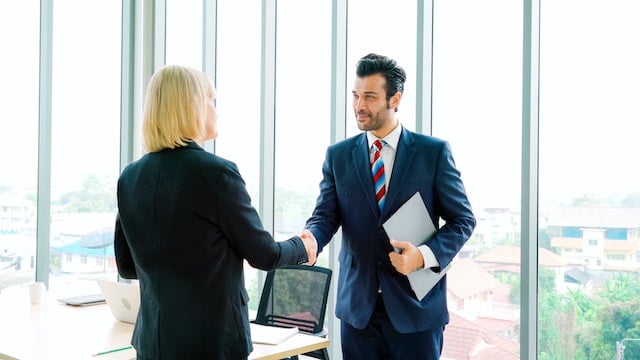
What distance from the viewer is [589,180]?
10.7 feet

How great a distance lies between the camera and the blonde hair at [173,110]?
1886mm

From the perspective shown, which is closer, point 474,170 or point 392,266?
point 392,266

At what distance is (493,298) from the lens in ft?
11.7

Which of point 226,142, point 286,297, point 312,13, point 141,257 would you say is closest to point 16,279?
point 226,142

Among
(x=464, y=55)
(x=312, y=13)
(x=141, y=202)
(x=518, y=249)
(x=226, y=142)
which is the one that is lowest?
(x=518, y=249)

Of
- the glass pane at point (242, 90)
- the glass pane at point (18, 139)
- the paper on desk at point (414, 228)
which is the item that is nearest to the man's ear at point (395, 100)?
the paper on desk at point (414, 228)

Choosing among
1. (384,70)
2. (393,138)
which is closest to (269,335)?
(393,138)

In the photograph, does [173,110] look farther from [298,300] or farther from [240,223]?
[298,300]

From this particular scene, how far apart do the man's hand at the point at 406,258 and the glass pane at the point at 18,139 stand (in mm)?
3201

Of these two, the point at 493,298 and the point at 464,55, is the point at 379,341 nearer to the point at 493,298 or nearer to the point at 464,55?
the point at 493,298

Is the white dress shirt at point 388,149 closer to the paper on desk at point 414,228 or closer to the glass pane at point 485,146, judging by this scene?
the paper on desk at point 414,228

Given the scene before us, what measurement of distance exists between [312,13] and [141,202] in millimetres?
2777

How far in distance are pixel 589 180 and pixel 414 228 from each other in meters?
1.32

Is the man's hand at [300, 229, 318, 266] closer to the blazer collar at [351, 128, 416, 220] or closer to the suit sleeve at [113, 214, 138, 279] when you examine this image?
the blazer collar at [351, 128, 416, 220]
